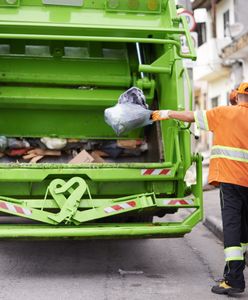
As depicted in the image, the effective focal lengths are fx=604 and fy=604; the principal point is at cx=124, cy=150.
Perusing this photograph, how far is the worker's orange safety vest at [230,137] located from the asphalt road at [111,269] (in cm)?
82

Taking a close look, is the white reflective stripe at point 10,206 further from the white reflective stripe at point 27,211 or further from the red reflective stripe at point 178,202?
the red reflective stripe at point 178,202

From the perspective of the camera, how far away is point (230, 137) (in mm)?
4129

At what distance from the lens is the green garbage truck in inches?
177

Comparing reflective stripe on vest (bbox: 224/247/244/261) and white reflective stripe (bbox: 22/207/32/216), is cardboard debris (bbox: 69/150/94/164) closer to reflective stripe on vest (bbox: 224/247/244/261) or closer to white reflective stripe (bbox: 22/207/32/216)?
white reflective stripe (bbox: 22/207/32/216)

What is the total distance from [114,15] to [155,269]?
228cm

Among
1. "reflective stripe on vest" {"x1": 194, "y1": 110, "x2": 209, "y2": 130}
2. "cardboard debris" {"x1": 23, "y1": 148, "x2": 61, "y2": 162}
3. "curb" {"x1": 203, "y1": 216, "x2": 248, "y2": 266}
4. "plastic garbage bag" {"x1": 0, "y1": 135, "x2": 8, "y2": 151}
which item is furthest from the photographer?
"curb" {"x1": 203, "y1": 216, "x2": 248, "y2": 266}

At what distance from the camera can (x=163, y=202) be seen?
4.65 m

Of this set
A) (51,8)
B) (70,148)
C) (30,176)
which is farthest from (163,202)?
(51,8)

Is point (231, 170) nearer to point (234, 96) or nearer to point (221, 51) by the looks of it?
A: point (234, 96)

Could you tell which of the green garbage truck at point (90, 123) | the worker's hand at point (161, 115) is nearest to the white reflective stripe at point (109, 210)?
the green garbage truck at point (90, 123)

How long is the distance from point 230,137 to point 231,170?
0.23m

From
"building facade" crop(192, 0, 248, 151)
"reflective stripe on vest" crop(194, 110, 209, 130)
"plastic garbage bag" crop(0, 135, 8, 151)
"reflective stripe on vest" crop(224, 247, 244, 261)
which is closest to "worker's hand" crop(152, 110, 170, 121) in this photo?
"reflective stripe on vest" crop(194, 110, 209, 130)

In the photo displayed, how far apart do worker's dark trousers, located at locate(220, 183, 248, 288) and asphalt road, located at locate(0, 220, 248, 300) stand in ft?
0.56

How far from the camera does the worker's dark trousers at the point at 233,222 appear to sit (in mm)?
4051
